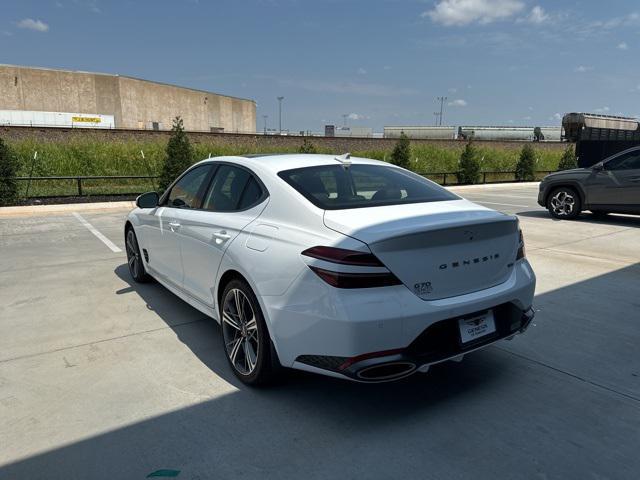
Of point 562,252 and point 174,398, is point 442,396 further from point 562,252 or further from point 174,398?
point 562,252

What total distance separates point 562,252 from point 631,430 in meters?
5.29

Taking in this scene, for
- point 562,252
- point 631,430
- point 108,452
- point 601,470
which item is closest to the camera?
point 601,470

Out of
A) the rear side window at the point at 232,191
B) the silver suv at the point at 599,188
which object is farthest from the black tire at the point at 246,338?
the silver suv at the point at 599,188

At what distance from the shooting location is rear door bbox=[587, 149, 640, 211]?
9922 millimetres

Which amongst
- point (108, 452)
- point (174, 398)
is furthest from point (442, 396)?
point (108, 452)

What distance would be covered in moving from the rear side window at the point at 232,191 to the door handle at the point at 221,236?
0.20m

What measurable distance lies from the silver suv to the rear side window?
9.24 meters

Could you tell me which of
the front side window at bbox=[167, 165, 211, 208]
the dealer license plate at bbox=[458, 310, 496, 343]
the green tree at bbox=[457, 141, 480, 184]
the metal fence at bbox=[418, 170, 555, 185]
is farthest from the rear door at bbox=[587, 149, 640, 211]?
the green tree at bbox=[457, 141, 480, 184]

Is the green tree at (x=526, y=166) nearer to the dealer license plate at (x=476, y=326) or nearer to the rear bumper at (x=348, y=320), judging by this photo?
the dealer license plate at (x=476, y=326)

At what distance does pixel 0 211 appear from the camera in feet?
40.7

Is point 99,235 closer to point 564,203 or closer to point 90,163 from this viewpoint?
point 564,203

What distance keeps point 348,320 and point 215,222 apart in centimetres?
158

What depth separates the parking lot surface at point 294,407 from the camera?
2506 millimetres

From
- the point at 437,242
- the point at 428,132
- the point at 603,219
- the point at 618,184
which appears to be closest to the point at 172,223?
the point at 437,242
